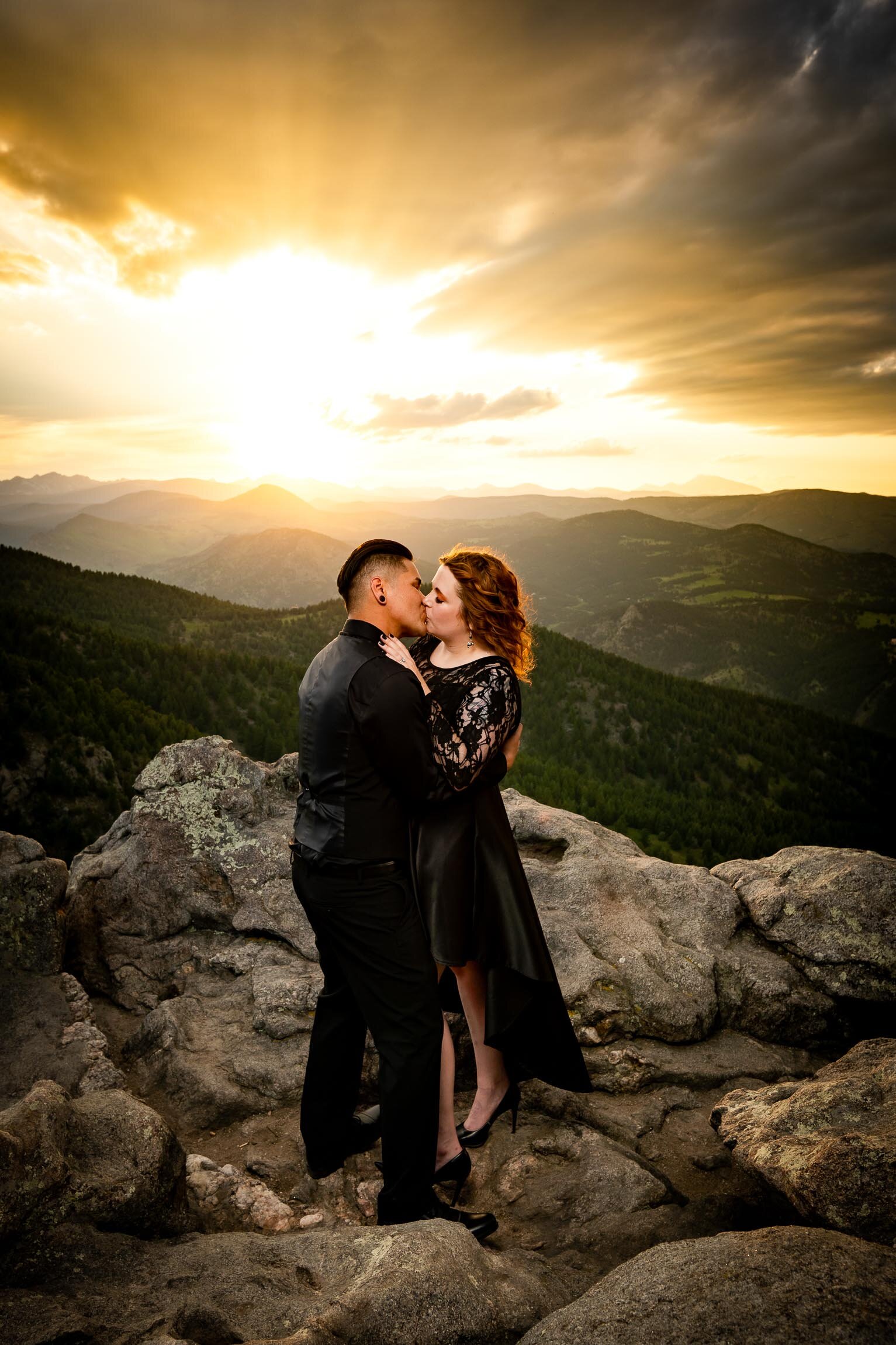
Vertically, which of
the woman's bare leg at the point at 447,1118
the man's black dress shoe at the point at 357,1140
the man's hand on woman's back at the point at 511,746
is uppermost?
the man's hand on woman's back at the point at 511,746

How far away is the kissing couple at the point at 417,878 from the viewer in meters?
3.81

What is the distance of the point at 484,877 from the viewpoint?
422 centimetres

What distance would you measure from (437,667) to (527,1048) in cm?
274

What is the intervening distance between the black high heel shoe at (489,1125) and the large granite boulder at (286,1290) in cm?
114

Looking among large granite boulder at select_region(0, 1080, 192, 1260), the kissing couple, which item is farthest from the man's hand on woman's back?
large granite boulder at select_region(0, 1080, 192, 1260)

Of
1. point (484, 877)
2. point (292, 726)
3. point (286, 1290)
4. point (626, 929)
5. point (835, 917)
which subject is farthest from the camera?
point (292, 726)

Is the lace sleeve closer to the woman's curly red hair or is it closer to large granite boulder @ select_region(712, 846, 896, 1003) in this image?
the woman's curly red hair

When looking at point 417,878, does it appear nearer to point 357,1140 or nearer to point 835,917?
point 357,1140

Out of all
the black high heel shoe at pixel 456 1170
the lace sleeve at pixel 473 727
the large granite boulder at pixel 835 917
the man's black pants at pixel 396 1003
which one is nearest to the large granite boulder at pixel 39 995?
the man's black pants at pixel 396 1003

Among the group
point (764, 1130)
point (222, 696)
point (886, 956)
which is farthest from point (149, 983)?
point (222, 696)

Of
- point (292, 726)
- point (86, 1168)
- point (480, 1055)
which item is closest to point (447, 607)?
point (480, 1055)

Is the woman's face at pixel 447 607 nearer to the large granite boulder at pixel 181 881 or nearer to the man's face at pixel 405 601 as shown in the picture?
the man's face at pixel 405 601

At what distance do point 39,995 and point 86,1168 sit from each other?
2.55 meters

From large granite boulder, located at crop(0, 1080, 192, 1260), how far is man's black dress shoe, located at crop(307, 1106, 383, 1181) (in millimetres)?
930
